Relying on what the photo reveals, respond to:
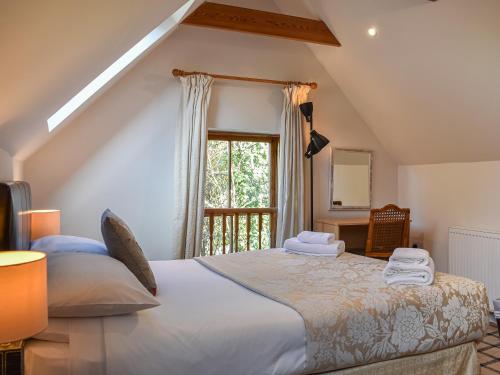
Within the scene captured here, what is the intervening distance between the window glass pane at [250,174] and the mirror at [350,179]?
2.45 ft

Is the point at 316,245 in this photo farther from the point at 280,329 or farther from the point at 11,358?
the point at 11,358

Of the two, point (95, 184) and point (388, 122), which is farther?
point (388, 122)

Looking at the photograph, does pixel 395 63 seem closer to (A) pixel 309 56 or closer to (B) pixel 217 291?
(A) pixel 309 56

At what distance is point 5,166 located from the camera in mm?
2305

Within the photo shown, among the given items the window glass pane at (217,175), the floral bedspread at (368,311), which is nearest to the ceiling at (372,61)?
the floral bedspread at (368,311)

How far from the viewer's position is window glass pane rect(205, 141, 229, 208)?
4.26 meters

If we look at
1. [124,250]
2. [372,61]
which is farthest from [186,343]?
[372,61]

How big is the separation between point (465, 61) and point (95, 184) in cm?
323

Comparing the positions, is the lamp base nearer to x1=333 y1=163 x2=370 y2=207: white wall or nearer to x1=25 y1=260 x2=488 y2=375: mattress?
x1=25 y1=260 x2=488 y2=375: mattress

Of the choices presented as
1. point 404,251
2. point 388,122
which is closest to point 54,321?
point 404,251

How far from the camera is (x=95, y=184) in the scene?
3.70 meters

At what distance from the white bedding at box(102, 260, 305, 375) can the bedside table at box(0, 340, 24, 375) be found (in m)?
0.26

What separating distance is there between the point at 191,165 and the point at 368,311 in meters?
2.40

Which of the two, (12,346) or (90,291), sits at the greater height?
(90,291)
